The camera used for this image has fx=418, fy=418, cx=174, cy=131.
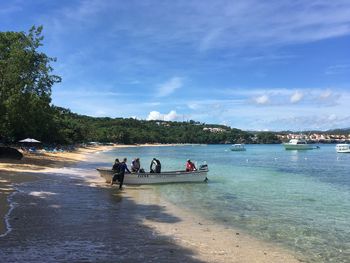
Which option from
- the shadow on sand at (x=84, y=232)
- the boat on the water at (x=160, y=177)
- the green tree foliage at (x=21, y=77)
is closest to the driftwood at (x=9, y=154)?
the green tree foliage at (x=21, y=77)

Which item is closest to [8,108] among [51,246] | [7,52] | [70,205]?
[7,52]

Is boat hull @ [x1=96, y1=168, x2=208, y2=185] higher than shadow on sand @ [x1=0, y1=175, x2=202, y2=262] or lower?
higher

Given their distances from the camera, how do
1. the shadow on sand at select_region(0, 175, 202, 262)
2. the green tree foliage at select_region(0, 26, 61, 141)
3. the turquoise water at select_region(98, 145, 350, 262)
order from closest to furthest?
the shadow on sand at select_region(0, 175, 202, 262) < the turquoise water at select_region(98, 145, 350, 262) < the green tree foliage at select_region(0, 26, 61, 141)

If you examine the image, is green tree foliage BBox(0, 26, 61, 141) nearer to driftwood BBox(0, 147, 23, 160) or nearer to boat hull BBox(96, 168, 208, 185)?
driftwood BBox(0, 147, 23, 160)

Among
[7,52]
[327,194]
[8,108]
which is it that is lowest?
[327,194]

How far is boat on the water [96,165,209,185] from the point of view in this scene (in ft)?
92.6

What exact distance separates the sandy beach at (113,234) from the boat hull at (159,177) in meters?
6.87

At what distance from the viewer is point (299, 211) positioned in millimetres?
20203

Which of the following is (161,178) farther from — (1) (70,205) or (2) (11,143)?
(2) (11,143)

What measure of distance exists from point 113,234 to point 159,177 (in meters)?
17.3

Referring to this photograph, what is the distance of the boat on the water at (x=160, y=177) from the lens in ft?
92.6

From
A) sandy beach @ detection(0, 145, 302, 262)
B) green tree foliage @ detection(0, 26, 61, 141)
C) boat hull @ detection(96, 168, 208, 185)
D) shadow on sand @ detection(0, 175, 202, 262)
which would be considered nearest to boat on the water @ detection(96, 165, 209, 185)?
boat hull @ detection(96, 168, 208, 185)

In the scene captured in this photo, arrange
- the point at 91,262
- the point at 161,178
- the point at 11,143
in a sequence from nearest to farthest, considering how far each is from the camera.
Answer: the point at 91,262
the point at 161,178
the point at 11,143

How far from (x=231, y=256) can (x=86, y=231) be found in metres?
4.80
